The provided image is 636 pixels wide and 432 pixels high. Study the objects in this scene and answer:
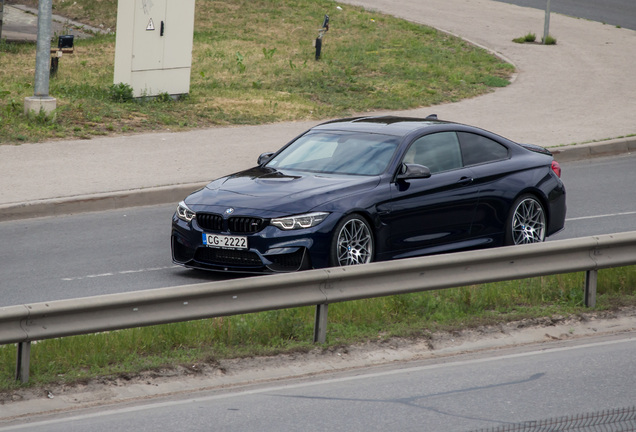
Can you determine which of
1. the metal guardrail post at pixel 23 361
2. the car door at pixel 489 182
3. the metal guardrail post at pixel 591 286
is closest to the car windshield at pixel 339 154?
the car door at pixel 489 182

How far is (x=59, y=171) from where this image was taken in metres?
15.2

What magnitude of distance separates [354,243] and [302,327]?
1627mm

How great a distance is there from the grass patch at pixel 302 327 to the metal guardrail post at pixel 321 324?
0.29 feet

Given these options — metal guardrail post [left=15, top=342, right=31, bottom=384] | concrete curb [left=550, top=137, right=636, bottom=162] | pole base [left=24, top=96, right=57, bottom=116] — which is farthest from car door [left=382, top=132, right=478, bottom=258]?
pole base [left=24, top=96, right=57, bottom=116]

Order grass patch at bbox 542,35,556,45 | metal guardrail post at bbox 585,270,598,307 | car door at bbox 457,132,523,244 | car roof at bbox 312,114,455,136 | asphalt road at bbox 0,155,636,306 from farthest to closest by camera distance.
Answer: grass patch at bbox 542,35,556,45
car roof at bbox 312,114,455,136
car door at bbox 457,132,523,244
asphalt road at bbox 0,155,636,306
metal guardrail post at bbox 585,270,598,307

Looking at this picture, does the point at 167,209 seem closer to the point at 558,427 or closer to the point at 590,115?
Answer: the point at 558,427

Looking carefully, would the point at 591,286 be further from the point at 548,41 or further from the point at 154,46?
the point at 548,41

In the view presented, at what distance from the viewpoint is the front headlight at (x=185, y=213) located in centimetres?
1005

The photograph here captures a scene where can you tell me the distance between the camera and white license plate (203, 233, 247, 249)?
31.7ft

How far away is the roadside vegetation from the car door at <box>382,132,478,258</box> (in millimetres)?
8258

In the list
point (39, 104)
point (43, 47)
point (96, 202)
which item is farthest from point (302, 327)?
point (39, 104)

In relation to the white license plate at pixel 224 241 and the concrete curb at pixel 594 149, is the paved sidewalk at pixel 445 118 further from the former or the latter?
the white license plate at pixel 224 241

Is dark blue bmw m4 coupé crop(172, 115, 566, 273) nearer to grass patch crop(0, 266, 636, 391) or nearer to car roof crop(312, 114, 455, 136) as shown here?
car roof crop(312, 114, 455, 136)

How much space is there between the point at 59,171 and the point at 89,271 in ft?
15.8
